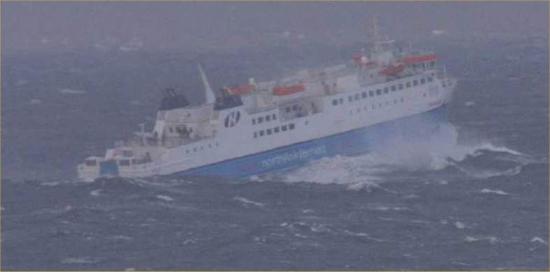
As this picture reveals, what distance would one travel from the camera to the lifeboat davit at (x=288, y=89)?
94.9 m

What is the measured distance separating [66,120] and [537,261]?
2100 inches

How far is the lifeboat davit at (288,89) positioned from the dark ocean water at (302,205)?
202 inches

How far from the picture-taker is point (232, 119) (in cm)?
9094

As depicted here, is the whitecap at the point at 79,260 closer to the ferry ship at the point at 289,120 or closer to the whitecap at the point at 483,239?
the whitecap at the point at 483,239

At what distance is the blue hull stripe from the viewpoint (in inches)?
3548

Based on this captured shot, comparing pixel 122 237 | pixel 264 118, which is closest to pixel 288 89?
pixel 264 118

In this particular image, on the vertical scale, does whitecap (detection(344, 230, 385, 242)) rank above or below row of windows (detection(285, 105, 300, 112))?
below

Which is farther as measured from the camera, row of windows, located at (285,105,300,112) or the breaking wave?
row of windows, located at (285,105,300,112)

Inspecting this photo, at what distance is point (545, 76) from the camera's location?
13962 centimetres

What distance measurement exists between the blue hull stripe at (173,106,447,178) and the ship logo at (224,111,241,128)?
207 cm

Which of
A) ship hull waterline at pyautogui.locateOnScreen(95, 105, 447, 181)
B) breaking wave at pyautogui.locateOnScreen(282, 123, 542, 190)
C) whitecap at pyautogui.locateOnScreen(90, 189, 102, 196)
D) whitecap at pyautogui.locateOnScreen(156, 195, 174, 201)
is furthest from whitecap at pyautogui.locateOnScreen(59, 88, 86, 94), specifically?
whitecap at pyautogui.locateOnScreen(156, 195, 174, 201)

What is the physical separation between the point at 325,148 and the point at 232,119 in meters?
6.83

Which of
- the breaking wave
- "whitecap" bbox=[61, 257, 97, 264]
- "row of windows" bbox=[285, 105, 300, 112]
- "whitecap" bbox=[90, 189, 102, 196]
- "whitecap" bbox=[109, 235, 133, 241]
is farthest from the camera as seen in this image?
"row of windows" bbox=[285, 105, 300, 112]

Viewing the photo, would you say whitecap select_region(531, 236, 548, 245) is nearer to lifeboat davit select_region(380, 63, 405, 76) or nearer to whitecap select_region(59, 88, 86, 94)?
lifeboat davit select_region(380, 63, 405, 76)
